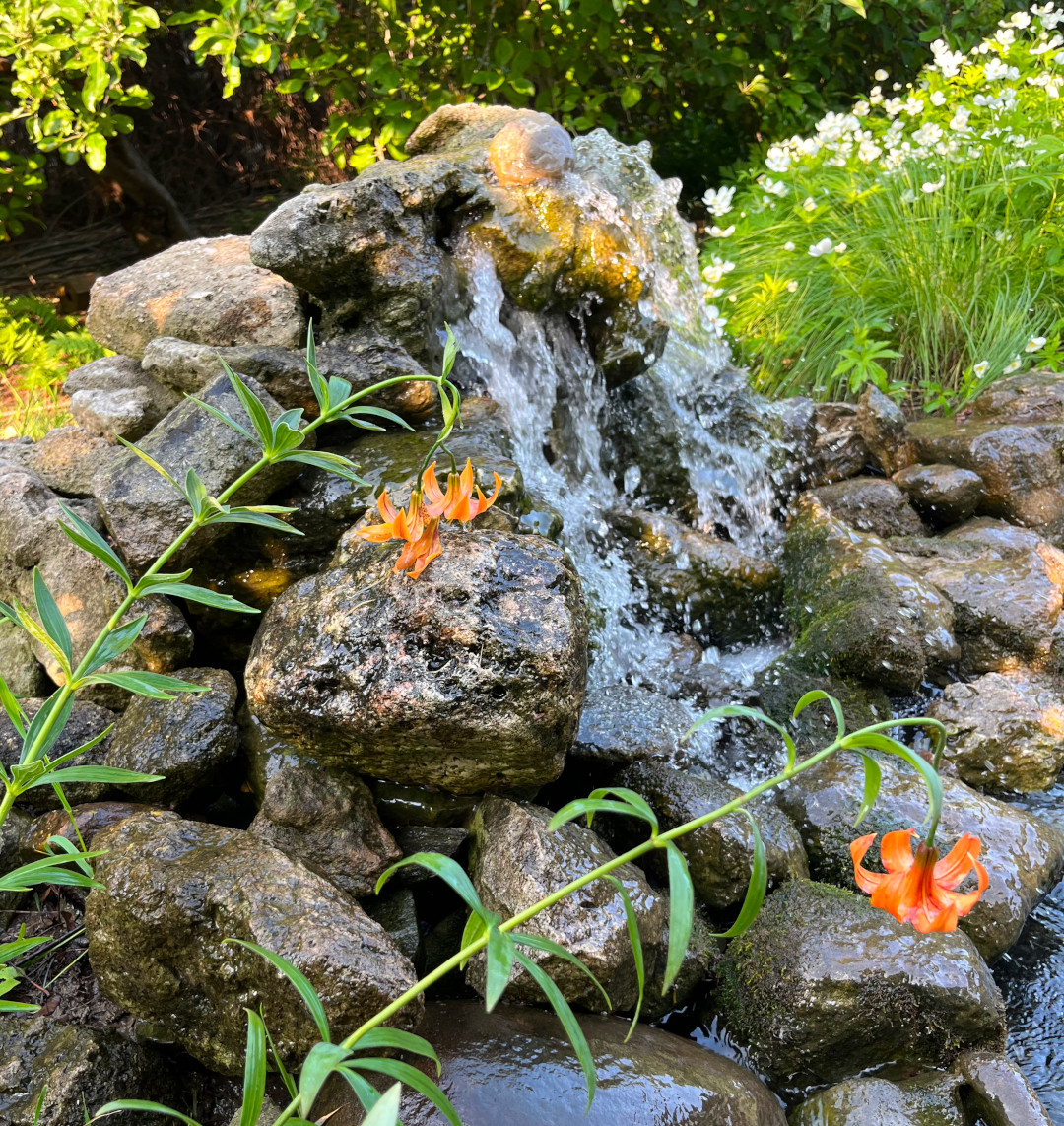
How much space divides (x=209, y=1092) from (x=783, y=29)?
7.28 metres

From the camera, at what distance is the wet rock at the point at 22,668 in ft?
9.43

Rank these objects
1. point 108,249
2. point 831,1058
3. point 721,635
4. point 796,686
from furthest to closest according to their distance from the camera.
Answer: point 108,249, point 721,635, point 796,686, point 831,1058

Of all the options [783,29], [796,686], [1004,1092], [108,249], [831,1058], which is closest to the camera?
[1004,1092]

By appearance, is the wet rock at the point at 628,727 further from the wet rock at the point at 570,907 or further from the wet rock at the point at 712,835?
the wet rock at the point at 570,907

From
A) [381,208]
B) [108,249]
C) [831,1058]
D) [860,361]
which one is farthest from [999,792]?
[108,249]

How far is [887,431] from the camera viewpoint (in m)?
4.52

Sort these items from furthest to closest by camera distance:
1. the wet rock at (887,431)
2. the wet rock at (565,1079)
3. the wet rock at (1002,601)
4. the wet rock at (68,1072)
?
the wet rock at (887,431) → the wet rock at (1002,601) → the wet rock at (68,1072) → the wet rock at (565,1079)

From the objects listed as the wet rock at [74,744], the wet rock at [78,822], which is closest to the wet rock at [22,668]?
the wet rock at [74,744]

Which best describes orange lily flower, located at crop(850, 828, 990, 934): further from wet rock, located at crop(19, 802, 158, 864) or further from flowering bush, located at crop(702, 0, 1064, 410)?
flowering bush, located at crop(702, 0, 1064, 410)

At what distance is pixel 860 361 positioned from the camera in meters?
4.63

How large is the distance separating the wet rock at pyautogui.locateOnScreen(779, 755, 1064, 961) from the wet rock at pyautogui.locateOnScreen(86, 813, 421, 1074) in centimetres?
131

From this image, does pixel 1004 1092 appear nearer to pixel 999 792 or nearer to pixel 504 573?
pixel 999 792

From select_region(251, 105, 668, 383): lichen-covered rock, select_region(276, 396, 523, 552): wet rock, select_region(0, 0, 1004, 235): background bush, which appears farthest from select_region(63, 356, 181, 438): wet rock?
select_region(0, 0, 1004, 235): background bush

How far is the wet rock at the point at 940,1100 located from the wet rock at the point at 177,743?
1.51 m
